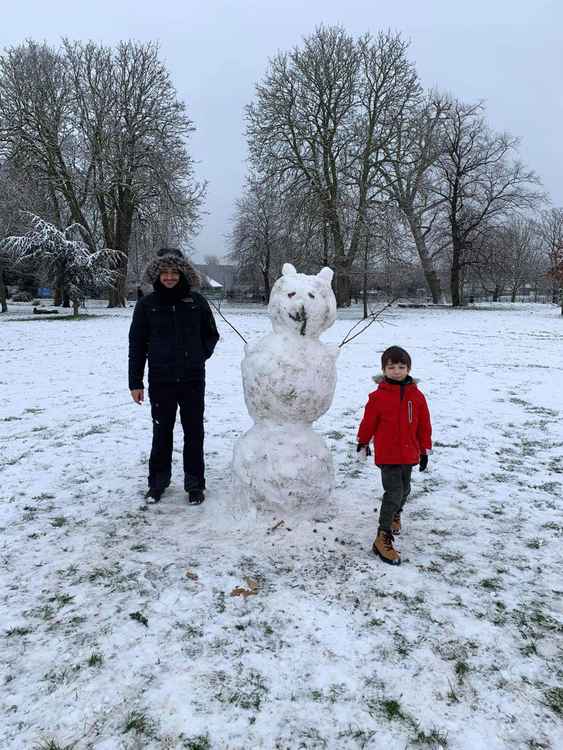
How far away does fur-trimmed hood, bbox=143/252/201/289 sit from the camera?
3607mm

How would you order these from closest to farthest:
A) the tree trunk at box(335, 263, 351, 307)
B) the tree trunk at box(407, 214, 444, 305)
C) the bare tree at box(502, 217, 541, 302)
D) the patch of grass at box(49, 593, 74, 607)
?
the patch of grass at box(49, 593, 74, 607) → the tree trunk at box(335, 263, 351, 307) → the tree trunk at box(407, 214, 444, 305) → the bare tree at box(502, 217, 541, 302)

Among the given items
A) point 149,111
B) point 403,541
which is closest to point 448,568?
point 403,541

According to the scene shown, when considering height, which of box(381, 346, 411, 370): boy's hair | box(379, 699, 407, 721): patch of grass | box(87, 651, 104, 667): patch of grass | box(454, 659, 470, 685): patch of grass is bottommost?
box(379, 699, 407, 721): patch of grass

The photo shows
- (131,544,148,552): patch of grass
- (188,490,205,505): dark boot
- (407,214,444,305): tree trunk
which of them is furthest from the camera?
(407,214,444,305): tree trunk

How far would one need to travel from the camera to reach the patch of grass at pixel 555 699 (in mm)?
1968

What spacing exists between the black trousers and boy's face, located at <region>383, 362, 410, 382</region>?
1.47 m

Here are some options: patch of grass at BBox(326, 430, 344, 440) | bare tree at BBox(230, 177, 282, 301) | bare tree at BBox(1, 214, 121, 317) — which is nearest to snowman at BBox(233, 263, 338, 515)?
patch of grass at BBox(326, 430, 344, 440)

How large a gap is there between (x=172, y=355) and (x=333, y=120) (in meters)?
24.0

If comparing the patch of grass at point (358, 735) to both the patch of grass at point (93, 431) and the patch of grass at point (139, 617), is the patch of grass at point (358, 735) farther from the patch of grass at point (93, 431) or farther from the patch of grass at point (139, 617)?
the patch of grass at point (93, 431)

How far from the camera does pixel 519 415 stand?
20.7 ft

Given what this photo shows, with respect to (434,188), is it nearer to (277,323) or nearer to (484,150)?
(484,150)

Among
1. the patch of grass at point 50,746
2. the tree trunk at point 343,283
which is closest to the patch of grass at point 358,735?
the patch of grass at point 50,746

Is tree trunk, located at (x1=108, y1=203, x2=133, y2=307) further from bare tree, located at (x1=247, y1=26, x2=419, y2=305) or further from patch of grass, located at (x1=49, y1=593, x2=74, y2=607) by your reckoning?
patch of grass, located at (x1=49, y1=593, x2=74, y2=607)

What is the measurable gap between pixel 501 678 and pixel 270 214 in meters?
26.5
